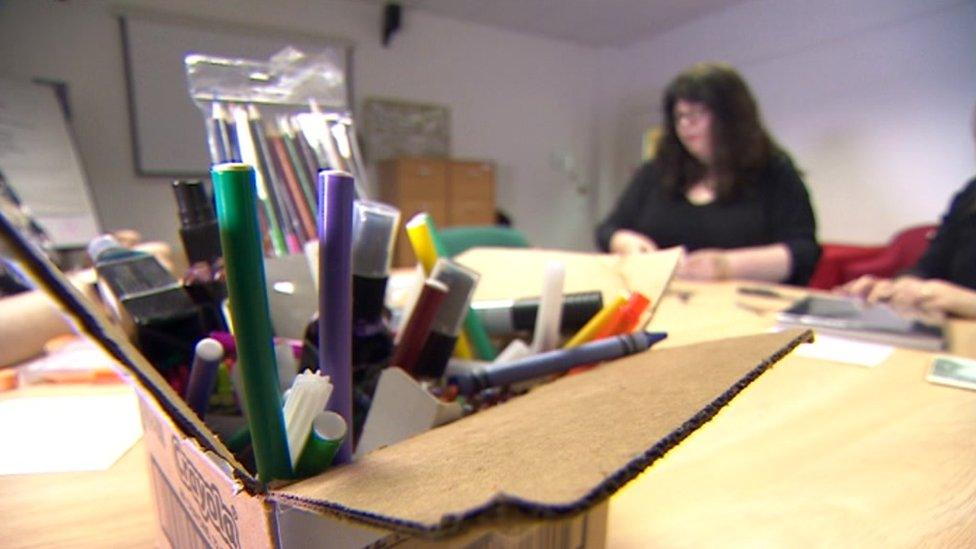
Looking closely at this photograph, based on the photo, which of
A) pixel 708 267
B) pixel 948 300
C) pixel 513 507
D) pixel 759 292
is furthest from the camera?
pixel 708 267

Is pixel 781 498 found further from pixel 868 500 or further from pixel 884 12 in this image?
pixel 884 12

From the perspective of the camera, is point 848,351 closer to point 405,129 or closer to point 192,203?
point 192,203

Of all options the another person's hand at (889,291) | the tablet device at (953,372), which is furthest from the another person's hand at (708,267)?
the tablet device at (953,372)

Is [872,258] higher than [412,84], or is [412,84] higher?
[412,84]

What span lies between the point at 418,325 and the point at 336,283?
0.27ft

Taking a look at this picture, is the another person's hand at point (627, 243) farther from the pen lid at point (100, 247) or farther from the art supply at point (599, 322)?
the pen lid at point (100, 247)

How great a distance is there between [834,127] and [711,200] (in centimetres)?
29

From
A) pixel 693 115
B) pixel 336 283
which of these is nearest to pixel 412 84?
pixel 693 115

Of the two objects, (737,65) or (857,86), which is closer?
(857,86)

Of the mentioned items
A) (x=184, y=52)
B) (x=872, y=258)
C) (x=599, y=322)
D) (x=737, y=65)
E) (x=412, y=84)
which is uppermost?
(x=412, y=84)

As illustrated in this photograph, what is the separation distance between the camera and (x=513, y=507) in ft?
0.21

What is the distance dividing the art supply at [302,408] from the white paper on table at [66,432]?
0.64 feet

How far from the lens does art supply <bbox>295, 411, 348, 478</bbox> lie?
117mm

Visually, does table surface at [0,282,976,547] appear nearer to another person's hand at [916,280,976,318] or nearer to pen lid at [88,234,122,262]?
pen lid at [88,234,122,262]
